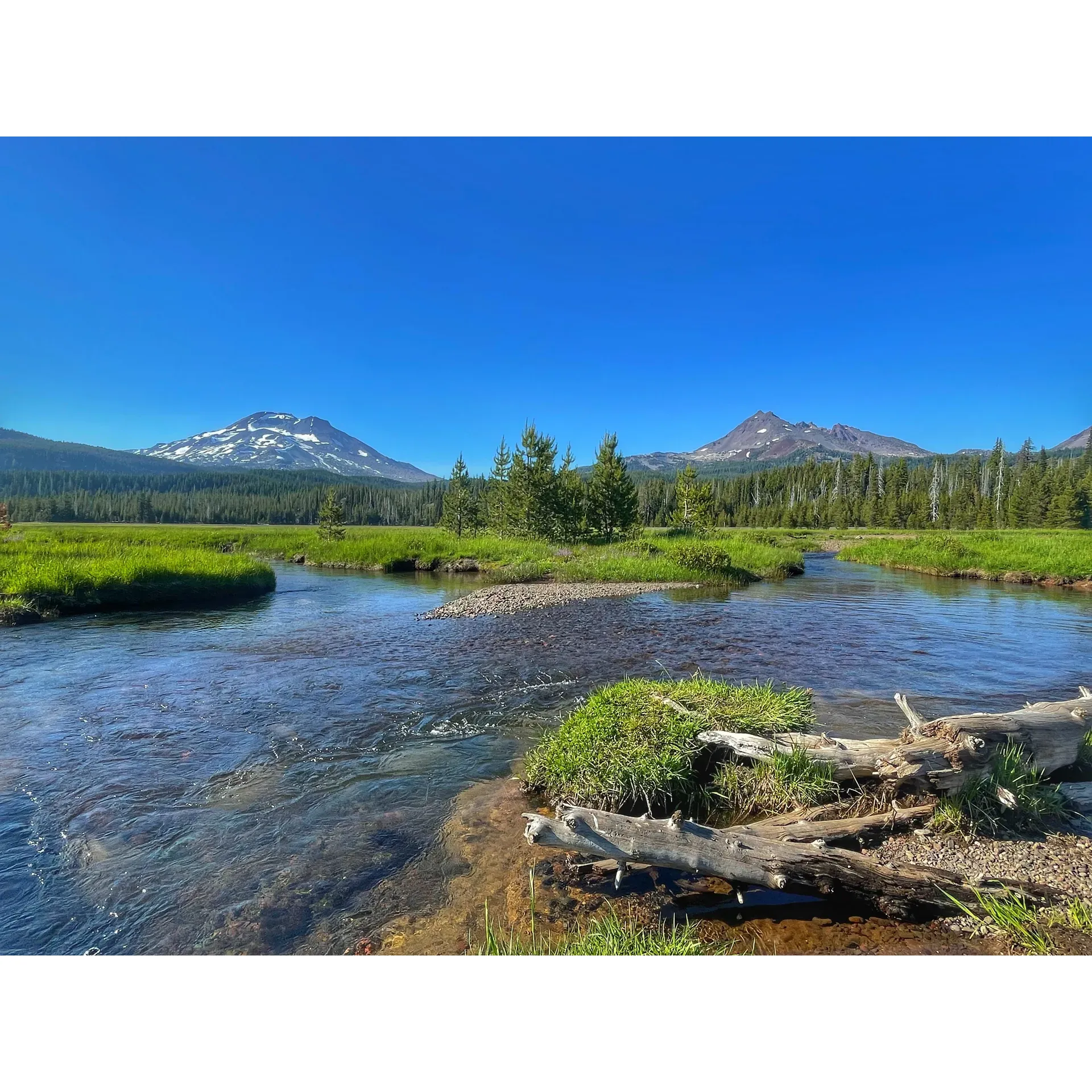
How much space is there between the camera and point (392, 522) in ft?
541

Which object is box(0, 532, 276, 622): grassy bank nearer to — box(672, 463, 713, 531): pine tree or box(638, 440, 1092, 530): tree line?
box(672, 463, 713, 531): pine tree

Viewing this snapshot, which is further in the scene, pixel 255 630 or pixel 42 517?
pixel 42 517

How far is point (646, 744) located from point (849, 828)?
2414mm

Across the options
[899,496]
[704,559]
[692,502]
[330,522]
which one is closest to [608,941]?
[704,559]

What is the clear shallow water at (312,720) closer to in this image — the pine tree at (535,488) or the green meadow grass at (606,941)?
the green meadow grass at (606,941)

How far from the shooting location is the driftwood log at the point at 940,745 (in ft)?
19.6

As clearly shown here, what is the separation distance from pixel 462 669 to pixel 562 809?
8.63 m

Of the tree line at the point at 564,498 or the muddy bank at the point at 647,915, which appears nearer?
the muddy bank at the point at 647,915

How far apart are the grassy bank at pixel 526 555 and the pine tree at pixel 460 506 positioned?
6392 mm

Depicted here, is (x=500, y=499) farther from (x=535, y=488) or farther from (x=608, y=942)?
(x=608, y=942)

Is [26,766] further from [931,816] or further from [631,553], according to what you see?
[631,553]

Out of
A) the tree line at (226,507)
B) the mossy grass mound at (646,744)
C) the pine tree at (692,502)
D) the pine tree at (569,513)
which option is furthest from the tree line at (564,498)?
the tree line at (226,507)
